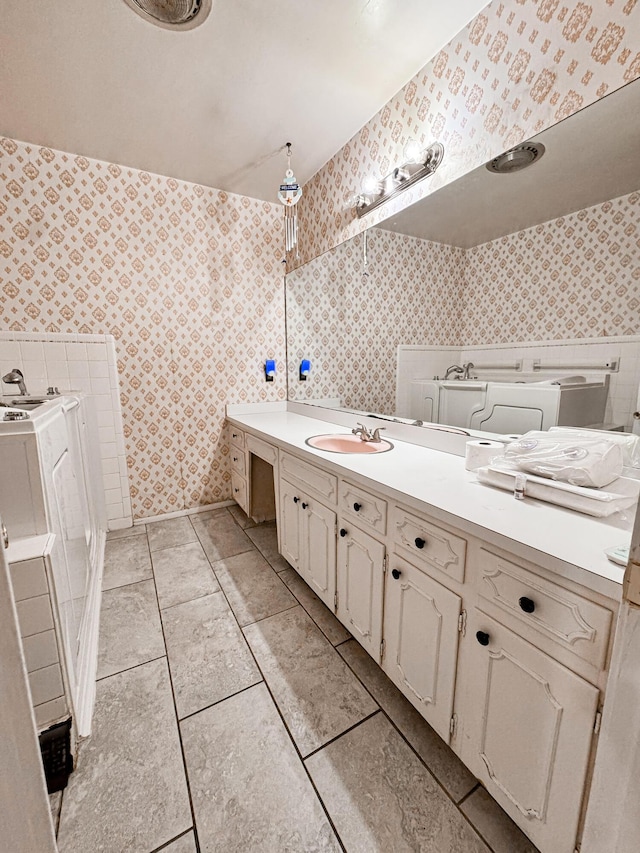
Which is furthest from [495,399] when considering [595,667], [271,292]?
[271,292]

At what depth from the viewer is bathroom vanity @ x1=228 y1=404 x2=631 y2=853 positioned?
0.64 metres

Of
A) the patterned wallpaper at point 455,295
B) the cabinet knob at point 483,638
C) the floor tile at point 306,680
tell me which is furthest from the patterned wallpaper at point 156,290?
the cabinet knob at point 483,638

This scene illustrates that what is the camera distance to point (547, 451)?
3.23 ft

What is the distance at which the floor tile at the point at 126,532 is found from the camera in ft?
7.54

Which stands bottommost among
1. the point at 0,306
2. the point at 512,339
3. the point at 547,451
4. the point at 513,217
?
the point at 547,451

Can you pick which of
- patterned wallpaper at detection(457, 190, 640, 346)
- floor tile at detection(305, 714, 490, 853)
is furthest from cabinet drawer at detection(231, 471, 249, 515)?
patterned wallpaper at detection(457, 190, 640, 346)

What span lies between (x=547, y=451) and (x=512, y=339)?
1.49 ft

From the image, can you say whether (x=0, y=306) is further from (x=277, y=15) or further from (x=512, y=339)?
(x=512, y=339)

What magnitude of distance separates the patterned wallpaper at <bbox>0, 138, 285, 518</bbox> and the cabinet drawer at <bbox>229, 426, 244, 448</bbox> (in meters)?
Answer: 0.11

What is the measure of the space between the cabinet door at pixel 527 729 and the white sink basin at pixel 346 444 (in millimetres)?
886

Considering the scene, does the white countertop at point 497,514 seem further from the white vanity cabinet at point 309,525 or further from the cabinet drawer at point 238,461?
the cabinet drawer at point 238,461

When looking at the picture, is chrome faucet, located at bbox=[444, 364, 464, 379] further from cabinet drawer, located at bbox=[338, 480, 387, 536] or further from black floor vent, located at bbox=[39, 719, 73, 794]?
black floor vent, located at bbox=[39, 719, 73, 794]

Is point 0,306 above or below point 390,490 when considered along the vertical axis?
above

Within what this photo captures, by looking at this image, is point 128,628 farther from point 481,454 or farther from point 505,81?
point 505,81
